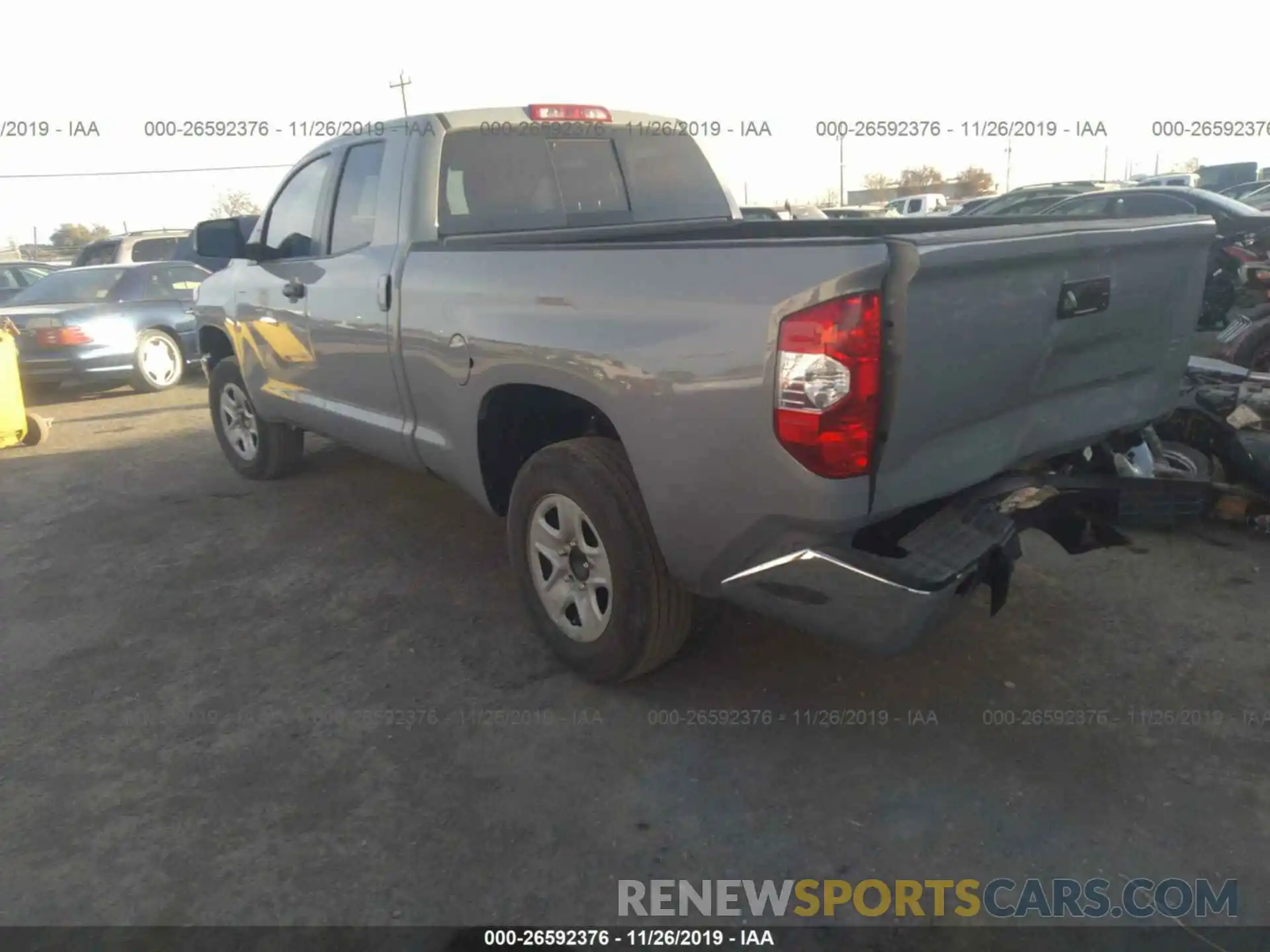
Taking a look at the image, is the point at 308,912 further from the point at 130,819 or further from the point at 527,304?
the point at 527,304

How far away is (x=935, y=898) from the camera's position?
7.78ft

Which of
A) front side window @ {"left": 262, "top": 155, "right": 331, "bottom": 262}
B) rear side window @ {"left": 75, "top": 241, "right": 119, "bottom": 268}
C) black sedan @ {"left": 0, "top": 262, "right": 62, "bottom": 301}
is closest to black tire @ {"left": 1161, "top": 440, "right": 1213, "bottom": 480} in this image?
front side window @ {"left": 262, "top": 155, "right": 331, "bottom": 262}

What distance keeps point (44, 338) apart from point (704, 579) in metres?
9.40

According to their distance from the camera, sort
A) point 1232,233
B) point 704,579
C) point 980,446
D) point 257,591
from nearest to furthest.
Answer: point 980,446, point 704,579, point 257,591, point 1232,233

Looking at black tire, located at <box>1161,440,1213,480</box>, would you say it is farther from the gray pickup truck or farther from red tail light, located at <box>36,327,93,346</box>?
red tail light, located at <box>36,327,93,346</box>

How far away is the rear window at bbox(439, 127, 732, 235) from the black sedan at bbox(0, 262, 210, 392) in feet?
23.4

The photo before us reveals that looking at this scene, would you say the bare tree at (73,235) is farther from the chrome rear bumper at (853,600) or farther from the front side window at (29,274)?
the chrome rear bumper at (853,600)

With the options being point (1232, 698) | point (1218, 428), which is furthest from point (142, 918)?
point (1218, 428)

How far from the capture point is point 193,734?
3.28 meters

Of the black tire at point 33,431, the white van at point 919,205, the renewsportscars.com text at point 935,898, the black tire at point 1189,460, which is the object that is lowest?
the renewsportscars.com text at point 935,898

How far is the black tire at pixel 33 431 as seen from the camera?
8055 mm

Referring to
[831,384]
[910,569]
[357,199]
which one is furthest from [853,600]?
[357,199]

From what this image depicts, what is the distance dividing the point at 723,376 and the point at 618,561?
801 millimetres

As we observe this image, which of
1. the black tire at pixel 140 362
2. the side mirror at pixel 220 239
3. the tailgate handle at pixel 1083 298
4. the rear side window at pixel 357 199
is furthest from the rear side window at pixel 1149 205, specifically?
the black tire at pixel 140 362
